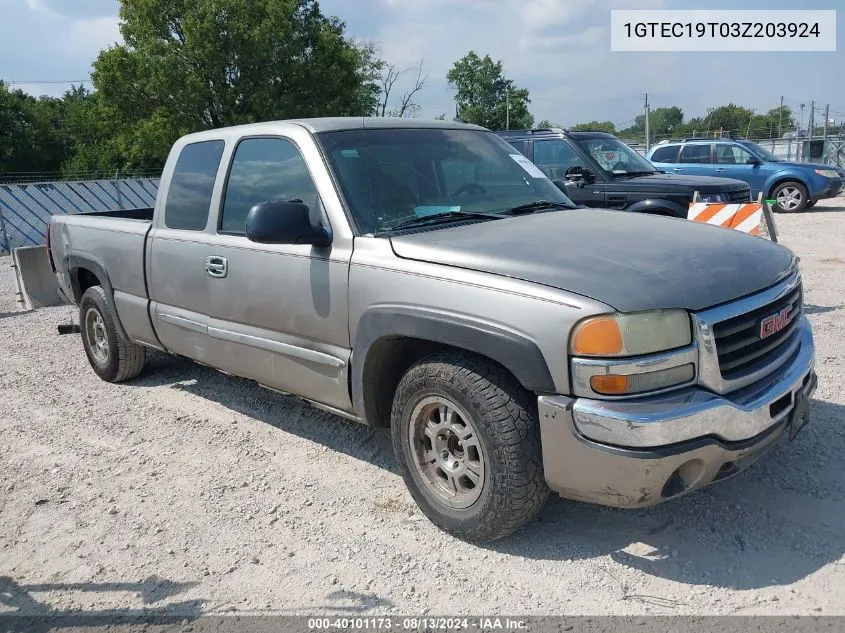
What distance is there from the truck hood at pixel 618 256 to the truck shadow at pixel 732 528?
0.93 meters

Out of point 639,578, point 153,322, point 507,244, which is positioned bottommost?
point 639,578

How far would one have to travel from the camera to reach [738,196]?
29.9ft

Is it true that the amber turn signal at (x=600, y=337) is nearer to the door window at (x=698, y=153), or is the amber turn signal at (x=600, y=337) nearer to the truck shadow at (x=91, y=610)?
the truck shadow at (x=91, y=610)

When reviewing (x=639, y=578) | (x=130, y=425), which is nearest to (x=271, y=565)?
(x=639, y=578)

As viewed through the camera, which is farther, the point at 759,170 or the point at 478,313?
the point at 759,170

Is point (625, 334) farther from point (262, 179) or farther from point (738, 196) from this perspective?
point (738, 196)

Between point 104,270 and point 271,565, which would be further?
point 104,270

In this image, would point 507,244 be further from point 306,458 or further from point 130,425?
point 130,425

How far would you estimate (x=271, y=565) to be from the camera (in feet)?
10.8

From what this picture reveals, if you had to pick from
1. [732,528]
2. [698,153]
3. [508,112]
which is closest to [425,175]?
[732,528]

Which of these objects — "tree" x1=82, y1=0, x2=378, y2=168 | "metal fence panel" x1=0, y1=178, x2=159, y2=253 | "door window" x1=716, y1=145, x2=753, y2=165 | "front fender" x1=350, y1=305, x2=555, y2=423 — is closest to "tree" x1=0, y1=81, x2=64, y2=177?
"tree" x1=82, y1=0, x2=378, y2=168

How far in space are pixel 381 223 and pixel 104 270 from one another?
9.35 ft

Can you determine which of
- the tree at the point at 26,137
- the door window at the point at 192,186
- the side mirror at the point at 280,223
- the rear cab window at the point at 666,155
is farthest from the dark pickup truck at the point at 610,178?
the tree at the point at 26,137

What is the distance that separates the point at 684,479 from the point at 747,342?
0.63m
